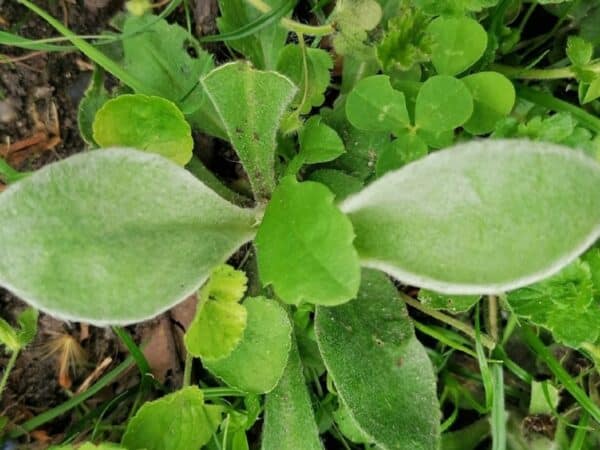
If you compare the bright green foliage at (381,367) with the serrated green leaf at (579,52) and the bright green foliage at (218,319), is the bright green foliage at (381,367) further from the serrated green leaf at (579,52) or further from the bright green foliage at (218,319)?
the serrated green leaf at (579,52)

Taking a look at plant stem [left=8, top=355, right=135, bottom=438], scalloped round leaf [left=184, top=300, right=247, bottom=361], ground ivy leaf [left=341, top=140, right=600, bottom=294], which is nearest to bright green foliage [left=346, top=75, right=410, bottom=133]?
ground ivy leaf [left=341, top=140, right=600, bottom=294]

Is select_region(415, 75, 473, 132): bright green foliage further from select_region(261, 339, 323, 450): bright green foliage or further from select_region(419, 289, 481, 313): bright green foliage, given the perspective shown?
select_region(261, 339, 323, 450): bright green foliage

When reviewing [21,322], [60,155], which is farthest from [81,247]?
[60,155]

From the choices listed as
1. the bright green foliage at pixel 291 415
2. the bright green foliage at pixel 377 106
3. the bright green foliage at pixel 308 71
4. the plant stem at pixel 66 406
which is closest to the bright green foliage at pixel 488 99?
the bright green foliage at pixel 377 106

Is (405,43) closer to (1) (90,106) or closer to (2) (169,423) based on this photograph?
(1) (90,106)

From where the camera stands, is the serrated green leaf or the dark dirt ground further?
the dark dirt ground

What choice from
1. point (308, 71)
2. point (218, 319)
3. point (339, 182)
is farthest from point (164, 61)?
point (218, 319)
